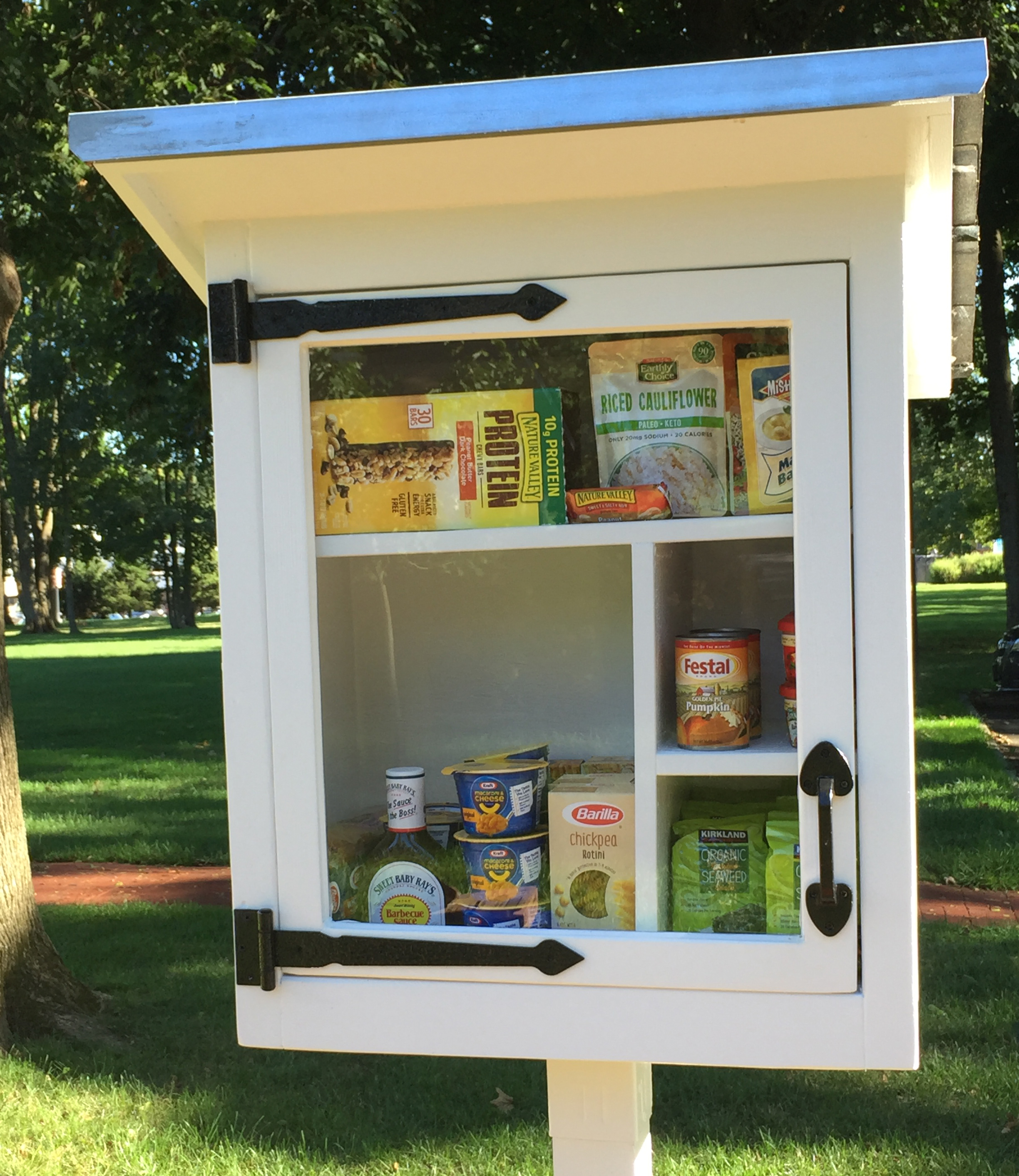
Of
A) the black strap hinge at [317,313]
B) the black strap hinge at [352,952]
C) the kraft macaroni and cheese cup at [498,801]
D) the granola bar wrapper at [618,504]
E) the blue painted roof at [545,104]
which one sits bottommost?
the black strap hinge at [352,952]

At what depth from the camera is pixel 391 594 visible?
6.27ft

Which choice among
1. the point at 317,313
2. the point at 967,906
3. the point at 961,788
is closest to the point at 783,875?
the point at 317,313

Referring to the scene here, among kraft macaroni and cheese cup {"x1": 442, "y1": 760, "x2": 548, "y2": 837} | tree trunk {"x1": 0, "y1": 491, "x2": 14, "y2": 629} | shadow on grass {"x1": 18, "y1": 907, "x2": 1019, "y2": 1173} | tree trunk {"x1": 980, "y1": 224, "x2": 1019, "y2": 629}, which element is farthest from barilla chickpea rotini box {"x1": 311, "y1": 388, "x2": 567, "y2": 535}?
tree trunk {"x1": 0, "y1": 491, "x2": 14, "y2": 629}

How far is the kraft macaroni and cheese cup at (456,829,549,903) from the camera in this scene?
1.65m

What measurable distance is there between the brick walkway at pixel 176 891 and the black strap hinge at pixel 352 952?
13.9 feet

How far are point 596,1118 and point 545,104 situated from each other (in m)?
1.32

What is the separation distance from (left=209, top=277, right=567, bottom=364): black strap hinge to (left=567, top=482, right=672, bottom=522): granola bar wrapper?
256 mm

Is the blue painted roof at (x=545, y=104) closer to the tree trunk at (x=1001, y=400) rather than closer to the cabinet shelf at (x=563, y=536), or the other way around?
the cabinet shelf at (x=563, y=536)

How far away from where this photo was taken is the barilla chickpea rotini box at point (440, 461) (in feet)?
5.19

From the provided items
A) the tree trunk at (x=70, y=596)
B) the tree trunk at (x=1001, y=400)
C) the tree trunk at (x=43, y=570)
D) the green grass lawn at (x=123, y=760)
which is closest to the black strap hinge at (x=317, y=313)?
the green grass lawn at (x=123, y=760)

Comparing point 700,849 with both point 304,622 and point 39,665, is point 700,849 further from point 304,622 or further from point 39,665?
point 39,665

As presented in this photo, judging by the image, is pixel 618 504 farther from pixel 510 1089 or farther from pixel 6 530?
pixel 6 530

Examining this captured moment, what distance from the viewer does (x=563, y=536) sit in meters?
1.50

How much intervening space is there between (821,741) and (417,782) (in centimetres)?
61
